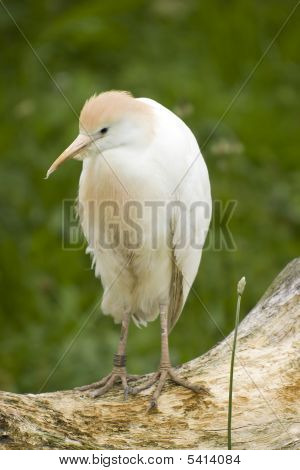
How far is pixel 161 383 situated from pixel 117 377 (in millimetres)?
277

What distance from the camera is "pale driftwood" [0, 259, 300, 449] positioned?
2801 millimetres

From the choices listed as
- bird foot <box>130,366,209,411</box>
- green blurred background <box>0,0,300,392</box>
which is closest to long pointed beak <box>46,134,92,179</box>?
green blurred background <box>0,0,300,392</box>

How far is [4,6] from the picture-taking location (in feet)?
20.5

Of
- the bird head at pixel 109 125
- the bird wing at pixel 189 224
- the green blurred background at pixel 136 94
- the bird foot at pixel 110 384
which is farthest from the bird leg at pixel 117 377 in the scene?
the bird head at pixel 109 125

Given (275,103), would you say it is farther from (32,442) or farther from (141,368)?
(32,442)

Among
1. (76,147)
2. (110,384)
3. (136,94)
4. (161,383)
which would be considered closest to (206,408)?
(161,383)

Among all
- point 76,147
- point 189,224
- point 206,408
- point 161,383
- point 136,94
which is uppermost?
point 136,94

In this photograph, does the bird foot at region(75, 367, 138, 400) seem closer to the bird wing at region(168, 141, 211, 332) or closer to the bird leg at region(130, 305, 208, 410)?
the bird leg at region(130, 305, 208, 410)

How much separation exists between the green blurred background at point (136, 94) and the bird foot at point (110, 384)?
22.1 inches

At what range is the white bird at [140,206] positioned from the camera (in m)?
3.28

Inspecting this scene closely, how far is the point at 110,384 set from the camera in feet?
11.4

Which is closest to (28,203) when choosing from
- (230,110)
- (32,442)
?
(230,110)

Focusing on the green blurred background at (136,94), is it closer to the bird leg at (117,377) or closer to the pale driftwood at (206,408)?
the bird leg at (117,377)

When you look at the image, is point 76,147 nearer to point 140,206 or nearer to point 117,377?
point 140,206
